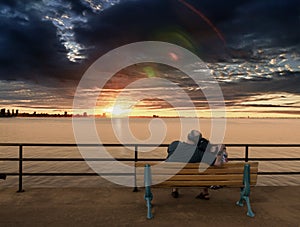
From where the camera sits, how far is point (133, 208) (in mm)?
5047

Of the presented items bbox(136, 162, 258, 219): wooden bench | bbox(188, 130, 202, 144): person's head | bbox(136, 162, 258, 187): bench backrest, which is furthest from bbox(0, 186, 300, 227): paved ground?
bbox(188, 130, 202, 144): person's head

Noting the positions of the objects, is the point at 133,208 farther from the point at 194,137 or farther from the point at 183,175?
the point at 194,137

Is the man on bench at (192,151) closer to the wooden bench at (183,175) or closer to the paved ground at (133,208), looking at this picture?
the wooden bench at (183,175)

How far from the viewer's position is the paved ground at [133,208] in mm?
A: 4453

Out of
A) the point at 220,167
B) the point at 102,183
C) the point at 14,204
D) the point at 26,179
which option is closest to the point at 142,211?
the point at 220,167

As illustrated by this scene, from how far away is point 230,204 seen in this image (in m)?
5.35

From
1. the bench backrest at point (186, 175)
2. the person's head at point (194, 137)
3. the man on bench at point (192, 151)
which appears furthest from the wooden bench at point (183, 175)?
the person's head at point (194, 137)

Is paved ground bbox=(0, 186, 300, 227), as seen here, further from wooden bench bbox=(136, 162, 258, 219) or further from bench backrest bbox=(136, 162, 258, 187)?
bench backrest bbox=(136, 162, 258, 187)

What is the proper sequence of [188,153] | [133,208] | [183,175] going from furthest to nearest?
[188,153] → [133,208] → [183,175]

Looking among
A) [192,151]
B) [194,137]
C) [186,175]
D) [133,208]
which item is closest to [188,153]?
[192,151]

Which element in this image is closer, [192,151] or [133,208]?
[133,208]

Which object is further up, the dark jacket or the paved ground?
the dark jacket

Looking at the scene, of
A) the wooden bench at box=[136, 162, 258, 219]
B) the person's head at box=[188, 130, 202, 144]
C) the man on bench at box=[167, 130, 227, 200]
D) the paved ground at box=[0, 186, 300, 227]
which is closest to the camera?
the paved ground at box=[0, 186, 300, 227]

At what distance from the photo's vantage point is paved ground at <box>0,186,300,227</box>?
4453mm
